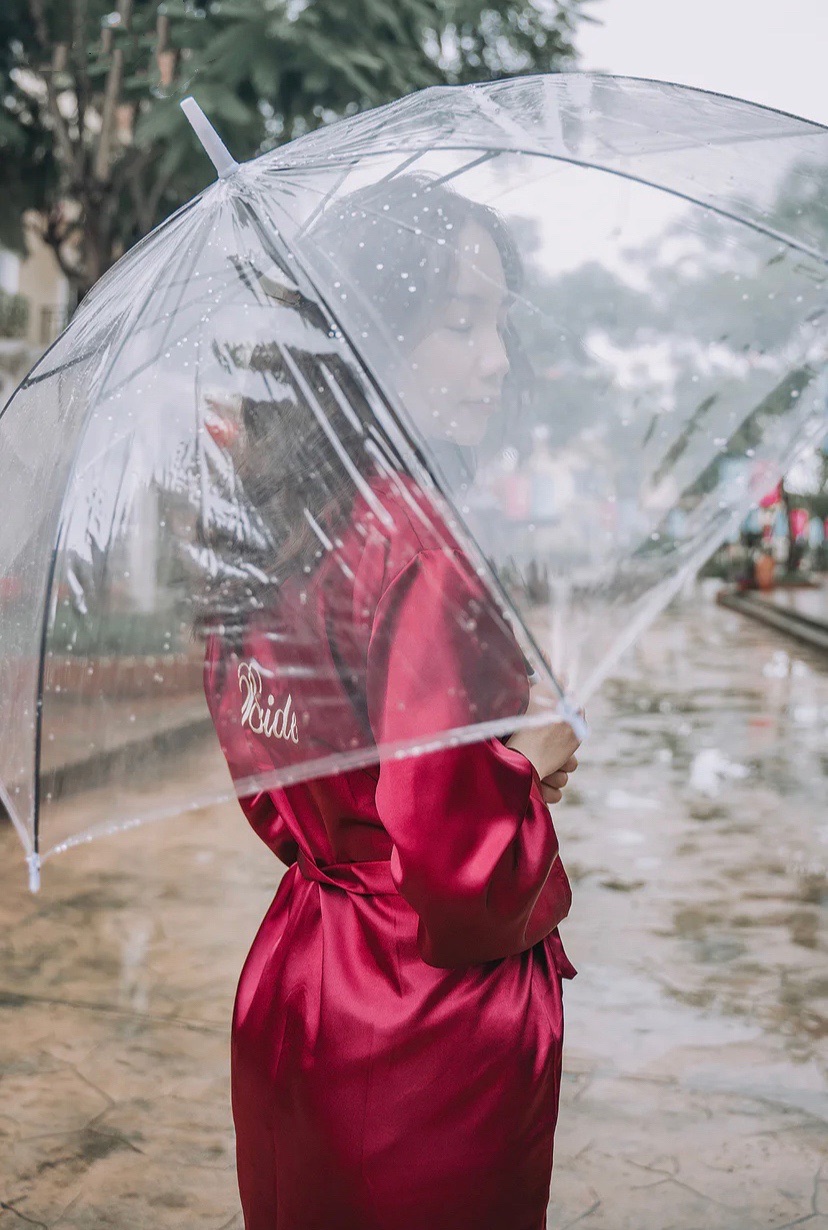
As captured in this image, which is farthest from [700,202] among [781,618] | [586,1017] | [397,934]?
[781,618]

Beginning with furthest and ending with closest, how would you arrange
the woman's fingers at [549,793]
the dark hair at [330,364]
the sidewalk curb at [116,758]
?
Answer: 1. the sidewalk curb at [116,758]
2. the woman's fingers at [549,793]
3. the dark hair at [330,364]

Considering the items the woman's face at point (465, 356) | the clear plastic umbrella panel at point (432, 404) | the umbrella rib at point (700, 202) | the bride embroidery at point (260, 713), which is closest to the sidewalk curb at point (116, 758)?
the clear plastic umbrella panel at point (432, 404)

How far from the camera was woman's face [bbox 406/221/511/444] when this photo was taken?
4.29 feet

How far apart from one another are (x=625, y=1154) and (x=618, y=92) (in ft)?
8.38

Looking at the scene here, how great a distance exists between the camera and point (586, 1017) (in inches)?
158

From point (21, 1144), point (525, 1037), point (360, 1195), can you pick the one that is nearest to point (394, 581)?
point (525, 1037)

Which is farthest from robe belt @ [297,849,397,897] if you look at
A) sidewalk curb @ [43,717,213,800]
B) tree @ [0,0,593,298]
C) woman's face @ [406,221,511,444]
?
tree @ [0,0,593,298]

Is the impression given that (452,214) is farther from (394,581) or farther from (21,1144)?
(21,1144)

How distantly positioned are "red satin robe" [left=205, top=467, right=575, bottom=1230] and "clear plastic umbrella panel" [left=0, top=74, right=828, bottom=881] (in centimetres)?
1

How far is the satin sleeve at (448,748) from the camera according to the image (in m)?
1.23

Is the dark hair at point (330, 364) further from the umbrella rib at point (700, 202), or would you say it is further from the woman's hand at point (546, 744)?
the woman's hand at point (546, 744)

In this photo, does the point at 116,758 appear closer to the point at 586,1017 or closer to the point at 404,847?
the point at 404,847

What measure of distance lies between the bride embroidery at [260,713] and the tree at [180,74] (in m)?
5.98

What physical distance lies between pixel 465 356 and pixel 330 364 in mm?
149
